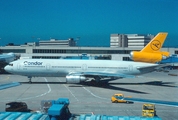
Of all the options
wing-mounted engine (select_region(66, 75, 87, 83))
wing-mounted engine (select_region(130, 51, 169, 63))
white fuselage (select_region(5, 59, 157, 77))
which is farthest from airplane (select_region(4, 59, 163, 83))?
wing-mounted engine (select_region(130, 51, 169, 63))

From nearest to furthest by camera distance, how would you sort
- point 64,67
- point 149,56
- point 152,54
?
1. point 64,67
2. point 149,56
3. point 152,54

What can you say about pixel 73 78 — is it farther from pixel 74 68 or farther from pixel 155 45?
pixel 155 45

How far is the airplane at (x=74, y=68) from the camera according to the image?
5425 centimetres

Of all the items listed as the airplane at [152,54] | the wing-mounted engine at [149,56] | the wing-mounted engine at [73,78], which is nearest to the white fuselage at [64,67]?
the wing-mounted engine at [149,56]

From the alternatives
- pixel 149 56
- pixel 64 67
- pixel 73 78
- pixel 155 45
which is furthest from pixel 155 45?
pixel 73 78

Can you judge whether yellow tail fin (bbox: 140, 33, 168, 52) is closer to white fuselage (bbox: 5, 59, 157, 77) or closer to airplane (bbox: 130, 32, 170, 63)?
airplane (bbox: 130, 32, 170, 63)

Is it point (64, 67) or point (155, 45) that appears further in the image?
point (155, 45)

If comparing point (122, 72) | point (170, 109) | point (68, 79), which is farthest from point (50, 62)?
point (170, 109)

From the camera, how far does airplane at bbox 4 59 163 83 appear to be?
54.2 meters

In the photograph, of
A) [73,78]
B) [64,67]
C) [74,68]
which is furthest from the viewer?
[74,68]

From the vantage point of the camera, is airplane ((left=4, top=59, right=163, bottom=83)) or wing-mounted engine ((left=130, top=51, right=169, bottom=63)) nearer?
airplane ((left=4, top=59, right=163, bottom=83))

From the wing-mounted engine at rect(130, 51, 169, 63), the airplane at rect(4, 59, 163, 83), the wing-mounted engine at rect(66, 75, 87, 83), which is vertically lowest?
the wing-mounted engine at rect(66, 75, 87, 83)

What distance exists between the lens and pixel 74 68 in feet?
182

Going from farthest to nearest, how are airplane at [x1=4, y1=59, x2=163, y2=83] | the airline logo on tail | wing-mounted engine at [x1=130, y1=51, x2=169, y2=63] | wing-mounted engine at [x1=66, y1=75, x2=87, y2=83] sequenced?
the airline logo on tail → wing-mounted engine at [x1=130, y1=51, x2=169, y2=63] → airplane at [x1=4, y1=59, x2=163, y2=83] → wing-mounted engine at [x1=66, y1=75, x2=87, y2=83]
